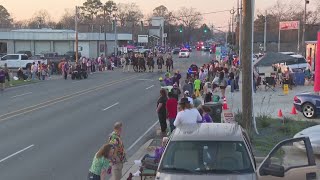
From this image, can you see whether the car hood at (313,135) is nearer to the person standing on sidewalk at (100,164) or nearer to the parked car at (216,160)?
the parked car at (216,160)

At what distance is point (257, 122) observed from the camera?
18.0m

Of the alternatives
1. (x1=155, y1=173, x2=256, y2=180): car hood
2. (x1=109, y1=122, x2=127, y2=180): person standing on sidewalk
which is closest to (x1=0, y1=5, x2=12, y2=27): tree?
(x1=109, y1=122, x2=127, y2=180): person standing on sidewalk

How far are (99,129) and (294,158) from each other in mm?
8087

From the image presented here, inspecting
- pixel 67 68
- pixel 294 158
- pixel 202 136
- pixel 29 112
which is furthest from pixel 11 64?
pixel 202 136

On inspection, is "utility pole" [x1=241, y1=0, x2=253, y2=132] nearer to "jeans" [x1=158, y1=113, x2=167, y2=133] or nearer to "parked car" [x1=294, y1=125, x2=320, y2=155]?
"jeans" [x1=158, y1=113, x2=167, y2=133]

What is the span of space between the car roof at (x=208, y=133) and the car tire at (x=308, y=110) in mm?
13552

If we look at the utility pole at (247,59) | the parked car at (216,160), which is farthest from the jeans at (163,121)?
the parked car at (216,160)

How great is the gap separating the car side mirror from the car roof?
562 millimetres

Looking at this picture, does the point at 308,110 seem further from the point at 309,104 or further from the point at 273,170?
the point at 273,170

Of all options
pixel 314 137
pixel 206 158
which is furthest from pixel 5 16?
pixel 206 158

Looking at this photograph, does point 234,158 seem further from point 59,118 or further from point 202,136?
point 59,118

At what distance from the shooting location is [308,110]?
2128 cm

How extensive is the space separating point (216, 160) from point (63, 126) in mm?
12797

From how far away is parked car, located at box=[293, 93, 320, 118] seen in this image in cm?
2111
